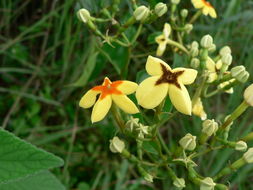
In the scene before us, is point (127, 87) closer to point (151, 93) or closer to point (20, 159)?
point (151, 93)

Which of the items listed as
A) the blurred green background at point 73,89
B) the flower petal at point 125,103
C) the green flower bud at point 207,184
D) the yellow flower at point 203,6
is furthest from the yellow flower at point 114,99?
the blurred green background at point 73,89

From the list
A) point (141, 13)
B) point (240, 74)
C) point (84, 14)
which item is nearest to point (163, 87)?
point (240, 74)

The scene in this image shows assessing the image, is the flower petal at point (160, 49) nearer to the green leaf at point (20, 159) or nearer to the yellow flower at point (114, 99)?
the yellow flower at point (114, 99)

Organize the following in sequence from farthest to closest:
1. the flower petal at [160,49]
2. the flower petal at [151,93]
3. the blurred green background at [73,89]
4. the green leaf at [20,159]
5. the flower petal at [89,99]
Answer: the blurred green background at [73,89] → the flower petal at [160,49] → the flower petal at [89,99] → the flower petal at [151,93] → the green leaf at [20,159]

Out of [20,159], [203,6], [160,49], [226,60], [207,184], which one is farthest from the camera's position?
[203,6]

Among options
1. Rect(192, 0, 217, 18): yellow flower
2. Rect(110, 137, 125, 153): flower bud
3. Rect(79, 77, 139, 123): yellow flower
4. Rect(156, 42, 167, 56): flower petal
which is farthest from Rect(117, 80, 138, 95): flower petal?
Rect(192, 0, 217, 18): yellow flower

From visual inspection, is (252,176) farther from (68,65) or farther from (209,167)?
(68,65)
